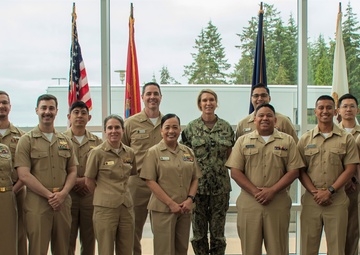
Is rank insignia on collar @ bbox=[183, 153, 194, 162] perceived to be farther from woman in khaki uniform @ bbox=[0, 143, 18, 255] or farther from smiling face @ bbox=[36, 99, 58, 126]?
woman in khaki uniform @ bbox=[0, 143, 18, 255]

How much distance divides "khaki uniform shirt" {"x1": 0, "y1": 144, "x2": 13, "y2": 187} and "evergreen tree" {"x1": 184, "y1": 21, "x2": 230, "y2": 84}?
2.53 m

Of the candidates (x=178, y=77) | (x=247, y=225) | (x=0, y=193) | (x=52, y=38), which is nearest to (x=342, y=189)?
(x=247, y=225)

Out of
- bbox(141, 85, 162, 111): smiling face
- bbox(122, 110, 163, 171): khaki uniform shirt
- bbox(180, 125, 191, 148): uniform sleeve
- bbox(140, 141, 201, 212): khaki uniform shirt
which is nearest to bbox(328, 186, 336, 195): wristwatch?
bbox(140, 141, 201, 212): khaki uniform shirt

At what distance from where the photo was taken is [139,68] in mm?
5199

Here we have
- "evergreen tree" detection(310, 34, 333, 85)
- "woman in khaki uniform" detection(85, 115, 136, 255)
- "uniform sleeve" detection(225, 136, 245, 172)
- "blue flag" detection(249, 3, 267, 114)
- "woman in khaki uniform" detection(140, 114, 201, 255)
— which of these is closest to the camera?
"woman in khaki uniform" detection(85, 115, 136, 255)

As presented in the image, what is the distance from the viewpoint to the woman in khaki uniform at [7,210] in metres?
3.29

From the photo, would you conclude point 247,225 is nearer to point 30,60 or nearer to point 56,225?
point 56,225

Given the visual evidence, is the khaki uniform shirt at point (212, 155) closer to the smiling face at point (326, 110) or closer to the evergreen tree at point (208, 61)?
the smiling face at point (326, 110)

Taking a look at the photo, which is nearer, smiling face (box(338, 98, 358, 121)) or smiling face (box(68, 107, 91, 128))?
smiling face (box(68, 107, 91, 128))

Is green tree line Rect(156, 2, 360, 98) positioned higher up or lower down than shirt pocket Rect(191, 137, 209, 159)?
higher up

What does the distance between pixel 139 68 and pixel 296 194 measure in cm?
249

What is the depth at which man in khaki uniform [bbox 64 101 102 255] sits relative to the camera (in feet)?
12.1

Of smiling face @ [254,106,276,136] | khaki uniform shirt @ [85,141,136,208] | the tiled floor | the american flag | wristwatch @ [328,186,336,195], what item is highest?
the american flag

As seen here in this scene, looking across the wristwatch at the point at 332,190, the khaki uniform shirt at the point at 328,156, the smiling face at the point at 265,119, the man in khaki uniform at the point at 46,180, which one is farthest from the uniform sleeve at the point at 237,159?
the man in khaki uniform at the point at 46,180
